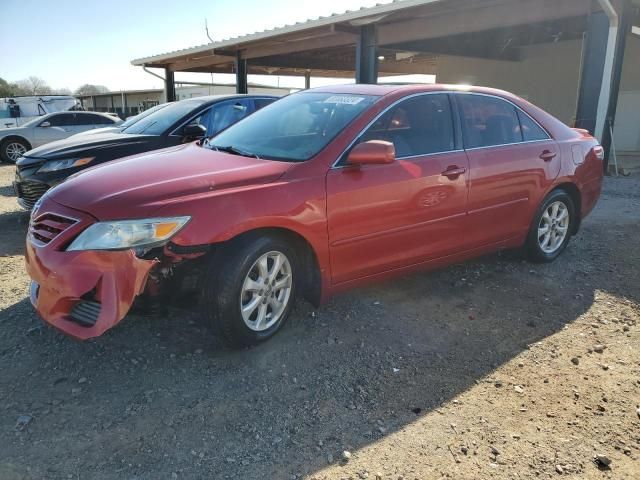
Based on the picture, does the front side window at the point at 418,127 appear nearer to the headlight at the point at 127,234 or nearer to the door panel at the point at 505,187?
the door panel at the point at 505,187

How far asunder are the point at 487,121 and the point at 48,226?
3420mm

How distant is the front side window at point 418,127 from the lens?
3787 millimetres

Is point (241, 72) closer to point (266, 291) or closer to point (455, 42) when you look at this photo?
point (455, 42)

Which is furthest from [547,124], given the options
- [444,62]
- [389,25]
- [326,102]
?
[444,62]

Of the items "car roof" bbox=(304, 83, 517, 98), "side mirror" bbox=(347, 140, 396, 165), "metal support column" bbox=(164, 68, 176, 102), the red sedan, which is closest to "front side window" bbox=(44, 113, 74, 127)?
"metal support column" bbox=(164, 68, 176, 102)

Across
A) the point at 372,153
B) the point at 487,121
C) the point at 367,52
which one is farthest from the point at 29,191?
the point at 367,52

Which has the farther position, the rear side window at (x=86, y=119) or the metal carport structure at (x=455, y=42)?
the rear side window at (x=86, y=119)

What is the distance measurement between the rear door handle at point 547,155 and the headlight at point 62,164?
485 cm

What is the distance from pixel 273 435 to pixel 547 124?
388 centimetres

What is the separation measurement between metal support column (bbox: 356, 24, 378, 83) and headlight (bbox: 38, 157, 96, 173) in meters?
8.46

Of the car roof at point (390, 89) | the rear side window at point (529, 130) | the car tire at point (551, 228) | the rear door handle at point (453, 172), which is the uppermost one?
the car roof at point (390, 89)

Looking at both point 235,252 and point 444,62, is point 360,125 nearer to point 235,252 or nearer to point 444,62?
point 235,252

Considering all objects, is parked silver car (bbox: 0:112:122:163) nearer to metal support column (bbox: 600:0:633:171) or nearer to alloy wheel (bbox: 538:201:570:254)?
metal support column (bbox: 600:0:633:171)

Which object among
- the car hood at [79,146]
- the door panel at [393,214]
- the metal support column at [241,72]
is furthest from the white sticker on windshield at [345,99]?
the metal support column at [241,72]
